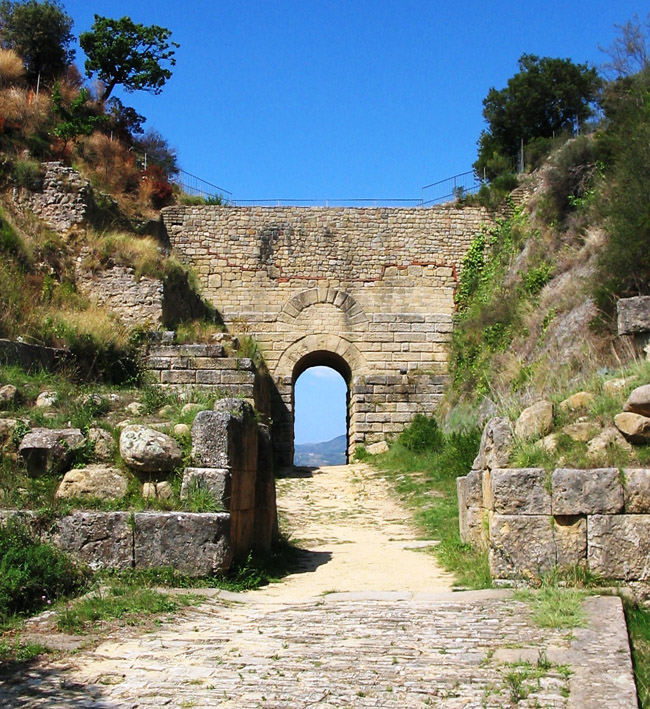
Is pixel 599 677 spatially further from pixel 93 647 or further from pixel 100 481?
pixel 100 481

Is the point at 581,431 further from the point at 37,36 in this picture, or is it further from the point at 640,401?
the point at 37,36

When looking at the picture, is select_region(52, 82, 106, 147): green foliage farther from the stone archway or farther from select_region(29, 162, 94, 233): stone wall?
the stone archway

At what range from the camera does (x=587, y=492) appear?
6516mm

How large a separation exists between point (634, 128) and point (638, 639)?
12.4m

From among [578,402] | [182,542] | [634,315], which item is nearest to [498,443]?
[578,402]

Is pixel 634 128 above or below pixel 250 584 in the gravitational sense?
above

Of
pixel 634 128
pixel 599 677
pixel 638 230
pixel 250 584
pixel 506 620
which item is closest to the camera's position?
pixel 599 677

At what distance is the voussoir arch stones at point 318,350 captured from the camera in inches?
854

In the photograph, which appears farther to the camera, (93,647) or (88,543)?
(88,543)

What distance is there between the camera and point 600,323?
1375cm

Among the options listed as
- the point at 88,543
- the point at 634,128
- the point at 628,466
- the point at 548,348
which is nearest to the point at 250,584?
the point at 88,543

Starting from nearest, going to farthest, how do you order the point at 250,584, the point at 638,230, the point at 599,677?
1. the point at 599,677
2. the point at 250,584
3. the point at 638,230

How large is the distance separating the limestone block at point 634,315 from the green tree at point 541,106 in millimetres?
19909

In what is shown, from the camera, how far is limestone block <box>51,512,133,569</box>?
22.5 feet
